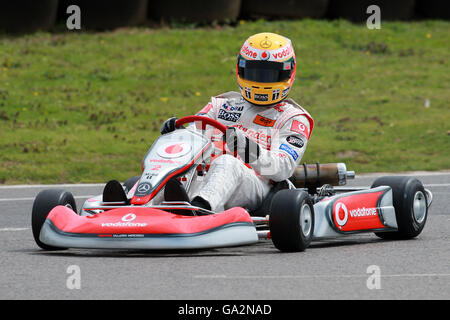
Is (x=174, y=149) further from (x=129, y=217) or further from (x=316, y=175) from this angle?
(x=316, y=175)

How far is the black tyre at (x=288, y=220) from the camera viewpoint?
5629 millimetres

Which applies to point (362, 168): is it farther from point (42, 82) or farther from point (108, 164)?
point (42, 82)

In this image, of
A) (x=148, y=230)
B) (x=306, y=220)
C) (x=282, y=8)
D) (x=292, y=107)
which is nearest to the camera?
(x=148, y=230)

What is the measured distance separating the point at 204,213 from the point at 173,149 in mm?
563

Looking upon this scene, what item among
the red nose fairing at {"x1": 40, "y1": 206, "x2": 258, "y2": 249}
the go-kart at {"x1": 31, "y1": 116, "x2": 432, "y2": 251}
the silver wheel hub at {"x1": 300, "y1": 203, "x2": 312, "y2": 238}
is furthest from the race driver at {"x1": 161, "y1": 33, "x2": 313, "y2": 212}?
the silver wheel hub at {"x1": 300, "y1": 203, "x2": 312, "y2": 238}

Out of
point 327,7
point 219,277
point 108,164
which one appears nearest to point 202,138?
point 219,277

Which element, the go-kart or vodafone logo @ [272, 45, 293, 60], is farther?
vodafone logo @ [272, 45, 293, 60]

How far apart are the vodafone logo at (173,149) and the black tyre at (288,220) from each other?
0.75 m

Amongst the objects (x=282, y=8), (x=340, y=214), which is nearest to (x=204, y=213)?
(x=340, y=214)

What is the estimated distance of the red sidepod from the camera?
5477 mm

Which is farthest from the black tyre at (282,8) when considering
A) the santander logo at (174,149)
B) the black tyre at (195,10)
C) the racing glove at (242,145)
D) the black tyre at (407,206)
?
the santander logo at (174,149)

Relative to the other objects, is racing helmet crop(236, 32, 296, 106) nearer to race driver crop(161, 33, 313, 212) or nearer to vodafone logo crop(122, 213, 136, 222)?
race driver crop(161, 33, 313, 212)

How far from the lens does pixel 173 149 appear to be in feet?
20.2

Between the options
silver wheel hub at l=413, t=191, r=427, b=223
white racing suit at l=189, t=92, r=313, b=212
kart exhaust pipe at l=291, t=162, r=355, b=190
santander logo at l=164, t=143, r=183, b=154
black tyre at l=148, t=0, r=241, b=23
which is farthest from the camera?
black tyre at l=148, t=0, r=241, b=23
